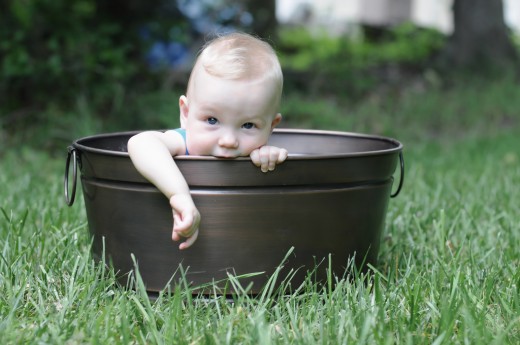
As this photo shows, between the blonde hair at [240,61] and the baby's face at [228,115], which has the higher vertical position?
the blonde hair at [240,61]

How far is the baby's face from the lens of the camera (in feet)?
5.94

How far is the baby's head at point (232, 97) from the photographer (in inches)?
71.3

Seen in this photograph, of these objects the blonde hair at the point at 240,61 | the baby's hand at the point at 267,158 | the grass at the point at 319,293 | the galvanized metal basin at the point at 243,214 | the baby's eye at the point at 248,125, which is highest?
the blonde hair at the point at 240,61

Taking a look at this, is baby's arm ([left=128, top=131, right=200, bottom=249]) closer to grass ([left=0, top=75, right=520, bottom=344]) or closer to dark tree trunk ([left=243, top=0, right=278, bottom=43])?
grass ([left=0, top=75, right=520, bottom=344])

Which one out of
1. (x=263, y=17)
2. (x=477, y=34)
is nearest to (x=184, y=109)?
(x=263, y=17)

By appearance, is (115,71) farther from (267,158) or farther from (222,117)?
(267,158)

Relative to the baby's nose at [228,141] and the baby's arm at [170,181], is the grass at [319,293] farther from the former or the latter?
the baby's nose at [228,141]

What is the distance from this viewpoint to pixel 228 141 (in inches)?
71.9

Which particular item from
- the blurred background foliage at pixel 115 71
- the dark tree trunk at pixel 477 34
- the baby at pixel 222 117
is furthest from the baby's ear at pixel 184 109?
the dark tree trunk at pixel 477 34

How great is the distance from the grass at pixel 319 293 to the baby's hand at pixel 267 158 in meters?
0.32

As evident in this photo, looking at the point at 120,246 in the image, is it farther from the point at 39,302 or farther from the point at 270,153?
the point at 270,153

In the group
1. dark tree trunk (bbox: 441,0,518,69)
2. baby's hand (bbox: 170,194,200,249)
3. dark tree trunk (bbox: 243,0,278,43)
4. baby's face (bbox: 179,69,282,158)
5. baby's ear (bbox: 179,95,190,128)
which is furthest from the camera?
dark tree trunk (bbox: 441,0,518,69)

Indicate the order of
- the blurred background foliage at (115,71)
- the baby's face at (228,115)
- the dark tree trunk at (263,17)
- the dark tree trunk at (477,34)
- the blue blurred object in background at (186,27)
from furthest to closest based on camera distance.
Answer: the dark tree trunk at (477,34), the dark tree trunk at (263,17), the blue blurred object in background at (186,27), the blurred background foliage at (115,71), the baby's face at (228,115)

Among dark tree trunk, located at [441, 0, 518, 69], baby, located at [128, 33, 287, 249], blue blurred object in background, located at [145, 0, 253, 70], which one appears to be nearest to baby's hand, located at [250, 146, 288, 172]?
baby, located at [128, 33, 287, 249]
